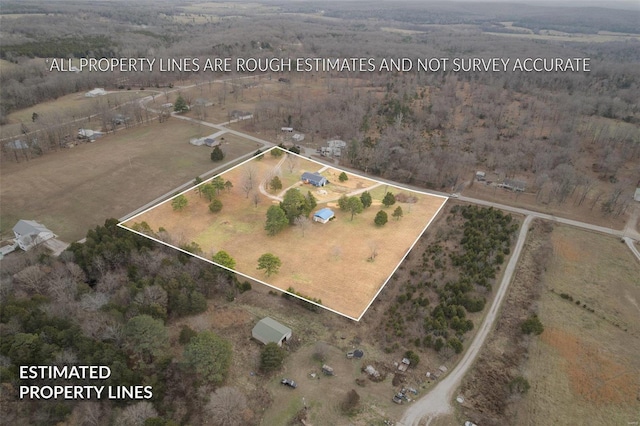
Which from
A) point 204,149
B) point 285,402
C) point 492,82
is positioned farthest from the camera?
point 492,82

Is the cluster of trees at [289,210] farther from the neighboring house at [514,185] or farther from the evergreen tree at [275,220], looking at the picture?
the neighboring house at [514,185]

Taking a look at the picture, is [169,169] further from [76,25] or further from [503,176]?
[76,25]

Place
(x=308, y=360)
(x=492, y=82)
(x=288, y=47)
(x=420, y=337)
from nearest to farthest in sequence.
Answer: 1. (x=308, y=360)
2. (x=420, y=337)
3. (x=492, y=82)
4. (x=288, y=47)

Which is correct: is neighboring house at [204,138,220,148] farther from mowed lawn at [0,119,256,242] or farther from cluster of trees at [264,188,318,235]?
cluster of trees at [264,188,318,235]

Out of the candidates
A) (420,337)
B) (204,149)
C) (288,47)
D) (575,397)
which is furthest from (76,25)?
(575,397)

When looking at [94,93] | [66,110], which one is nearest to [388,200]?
[66,110]

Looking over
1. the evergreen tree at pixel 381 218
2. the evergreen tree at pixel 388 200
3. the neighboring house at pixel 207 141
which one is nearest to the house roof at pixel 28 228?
the neighboring house at pixel 207 141

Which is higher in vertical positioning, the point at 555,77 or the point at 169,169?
the point at 555,77
